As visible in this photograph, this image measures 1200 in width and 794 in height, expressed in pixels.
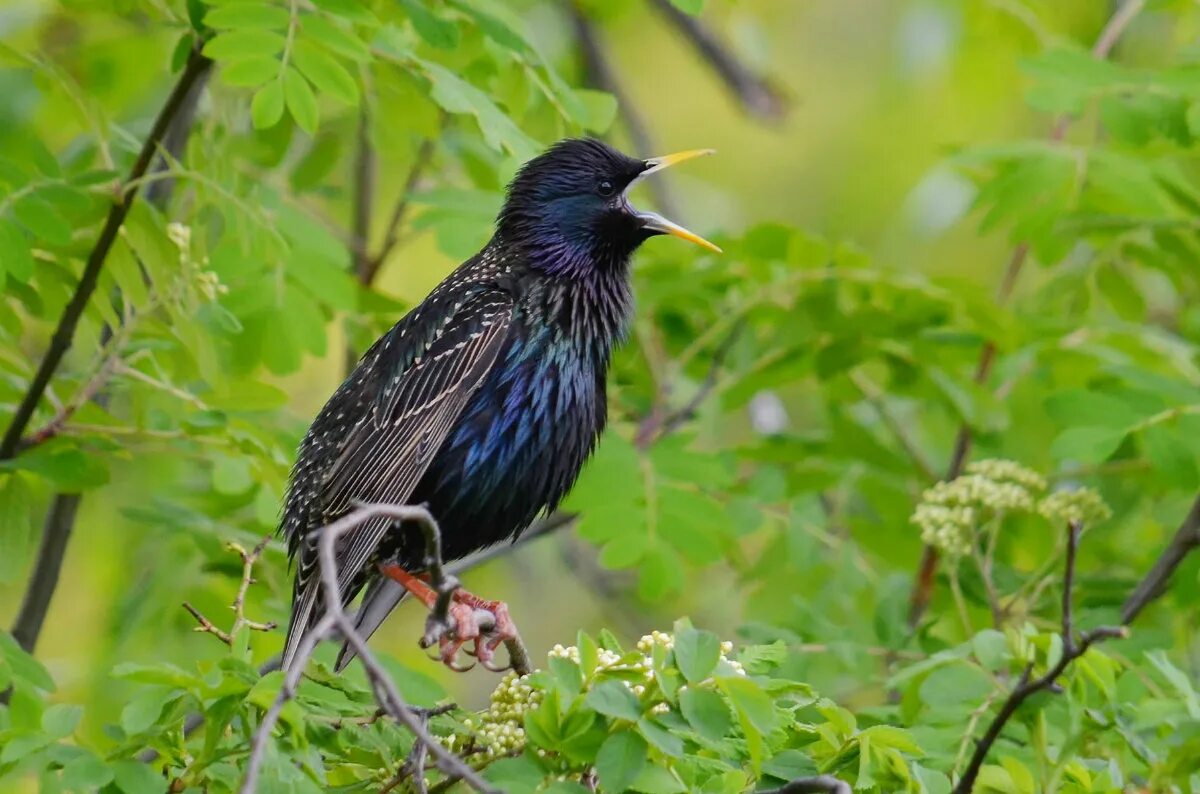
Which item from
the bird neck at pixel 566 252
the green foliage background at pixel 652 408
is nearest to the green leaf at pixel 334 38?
the green foliage background at pixel 652 408

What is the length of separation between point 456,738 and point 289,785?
0.53 m

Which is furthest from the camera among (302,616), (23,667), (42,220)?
(302,616)

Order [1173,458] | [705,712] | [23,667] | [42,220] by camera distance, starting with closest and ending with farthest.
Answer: [705,712]
[23,667]
[42,220]
[1173,458]

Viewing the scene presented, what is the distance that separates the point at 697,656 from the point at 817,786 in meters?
0.26

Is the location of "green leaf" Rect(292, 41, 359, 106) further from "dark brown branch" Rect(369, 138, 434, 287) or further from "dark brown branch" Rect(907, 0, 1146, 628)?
"dark brown branch" Rect(907, 0, 1146, 628)

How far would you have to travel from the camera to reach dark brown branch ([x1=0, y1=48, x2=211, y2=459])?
156 inches

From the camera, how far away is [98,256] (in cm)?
400

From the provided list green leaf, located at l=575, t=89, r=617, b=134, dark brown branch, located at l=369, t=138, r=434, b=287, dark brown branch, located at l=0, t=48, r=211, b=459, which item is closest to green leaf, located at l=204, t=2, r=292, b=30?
dark brown branch, located at l=0, t=48, r=211, b=459

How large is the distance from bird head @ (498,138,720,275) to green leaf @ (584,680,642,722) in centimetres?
232

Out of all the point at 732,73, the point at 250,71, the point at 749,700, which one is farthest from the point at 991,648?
the point at 732,73

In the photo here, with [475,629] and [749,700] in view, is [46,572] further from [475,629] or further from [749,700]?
[749,700]

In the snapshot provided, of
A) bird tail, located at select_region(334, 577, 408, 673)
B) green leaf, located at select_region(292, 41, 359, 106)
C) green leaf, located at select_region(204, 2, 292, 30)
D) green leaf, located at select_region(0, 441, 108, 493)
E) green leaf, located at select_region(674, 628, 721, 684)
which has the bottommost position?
bird tail, located at select_region(334, 577, 408, 673)

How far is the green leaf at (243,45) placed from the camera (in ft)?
11.9

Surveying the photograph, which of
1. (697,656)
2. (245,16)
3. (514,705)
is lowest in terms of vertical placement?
(514,705)
